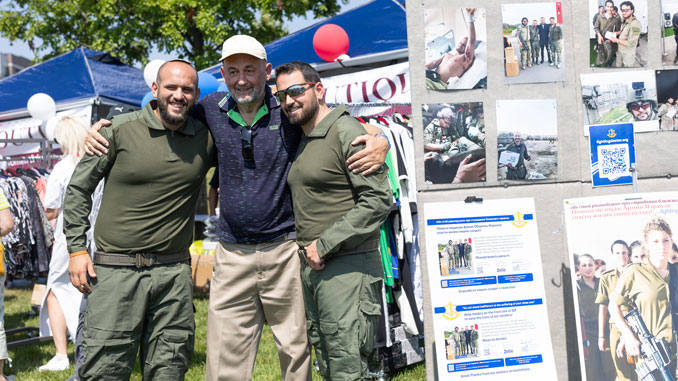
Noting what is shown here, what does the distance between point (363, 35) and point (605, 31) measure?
4.39m

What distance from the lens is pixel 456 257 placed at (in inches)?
115

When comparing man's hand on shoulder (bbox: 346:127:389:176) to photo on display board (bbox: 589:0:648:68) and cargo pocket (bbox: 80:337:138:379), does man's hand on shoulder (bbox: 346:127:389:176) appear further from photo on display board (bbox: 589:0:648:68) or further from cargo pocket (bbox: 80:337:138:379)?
cargo pocket (bbox: 80:337:138:379)

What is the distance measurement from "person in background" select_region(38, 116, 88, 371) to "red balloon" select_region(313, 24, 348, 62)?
9.28ft

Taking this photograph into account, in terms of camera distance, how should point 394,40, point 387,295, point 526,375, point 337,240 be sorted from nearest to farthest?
point 337,240 < point 526,375 < point 387,295 < point 394,40

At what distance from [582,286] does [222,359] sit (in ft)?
5.83

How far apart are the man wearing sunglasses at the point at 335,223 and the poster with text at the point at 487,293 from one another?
32cm

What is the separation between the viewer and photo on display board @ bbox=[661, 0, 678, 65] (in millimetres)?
3023

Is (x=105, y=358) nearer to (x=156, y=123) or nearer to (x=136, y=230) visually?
(x=136, y=230)

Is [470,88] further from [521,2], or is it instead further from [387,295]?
[387,295]

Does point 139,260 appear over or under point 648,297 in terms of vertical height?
over

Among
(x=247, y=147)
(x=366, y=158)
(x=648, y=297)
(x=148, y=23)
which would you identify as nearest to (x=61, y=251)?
(x=247, y=147)

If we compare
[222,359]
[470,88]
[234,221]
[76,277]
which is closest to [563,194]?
[470,88]

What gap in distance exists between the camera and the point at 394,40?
676 cm

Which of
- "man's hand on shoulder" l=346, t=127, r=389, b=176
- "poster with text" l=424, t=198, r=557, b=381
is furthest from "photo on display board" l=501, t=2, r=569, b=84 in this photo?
"man's hand on shoulder" l=346, t=127, r=389, b=176
